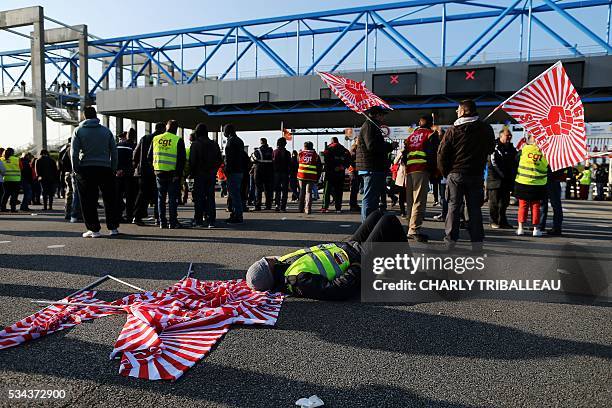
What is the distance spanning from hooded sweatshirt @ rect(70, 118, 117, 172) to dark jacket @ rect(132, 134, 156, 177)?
1.36m

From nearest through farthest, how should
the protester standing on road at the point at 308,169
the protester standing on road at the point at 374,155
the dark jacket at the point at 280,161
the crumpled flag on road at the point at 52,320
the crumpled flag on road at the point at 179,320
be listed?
the crumpled flag on road at the point at 179,320 < the crumpled flag on road at the point at 52,320 < the protester standing on road at the point at 374,155 < the protester standing on road at the point at 308,169 < the dark jacket at the point at 280,161

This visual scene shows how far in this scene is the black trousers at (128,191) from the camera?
28.5ft

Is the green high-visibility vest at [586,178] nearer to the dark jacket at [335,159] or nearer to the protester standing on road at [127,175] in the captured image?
the dark jacket at [335,159]

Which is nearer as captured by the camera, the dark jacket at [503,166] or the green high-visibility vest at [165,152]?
the green high-visibility vest at [165,152]

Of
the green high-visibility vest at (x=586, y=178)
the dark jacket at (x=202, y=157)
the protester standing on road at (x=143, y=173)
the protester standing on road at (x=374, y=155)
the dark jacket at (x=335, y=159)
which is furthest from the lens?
the green high-visibility vest at (x=586, y=178)

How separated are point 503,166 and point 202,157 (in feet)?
18.3

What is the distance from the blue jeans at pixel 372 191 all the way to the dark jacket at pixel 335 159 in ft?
16.0

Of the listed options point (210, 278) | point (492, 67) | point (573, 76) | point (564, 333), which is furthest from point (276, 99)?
point (564, 333)

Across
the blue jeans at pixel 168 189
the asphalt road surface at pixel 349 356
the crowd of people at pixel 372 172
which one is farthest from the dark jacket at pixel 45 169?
the asphalt road surface at pixel 349 356

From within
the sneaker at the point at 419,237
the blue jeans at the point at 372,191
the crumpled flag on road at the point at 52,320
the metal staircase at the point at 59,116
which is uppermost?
the metal staircase at the point at 59,116

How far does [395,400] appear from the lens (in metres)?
2.09

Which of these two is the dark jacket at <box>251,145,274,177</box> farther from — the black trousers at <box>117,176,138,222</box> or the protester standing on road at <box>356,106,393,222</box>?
the protester standing on road at <box>356,106,393,222</box>

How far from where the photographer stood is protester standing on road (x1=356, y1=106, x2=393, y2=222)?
6.08 m

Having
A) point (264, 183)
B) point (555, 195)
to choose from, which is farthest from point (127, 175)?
point (555, 195)
